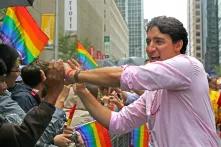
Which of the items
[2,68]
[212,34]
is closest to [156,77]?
[2,68]

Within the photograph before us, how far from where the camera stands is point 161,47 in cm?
335

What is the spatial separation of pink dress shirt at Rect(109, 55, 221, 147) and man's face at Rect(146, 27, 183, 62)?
13cm

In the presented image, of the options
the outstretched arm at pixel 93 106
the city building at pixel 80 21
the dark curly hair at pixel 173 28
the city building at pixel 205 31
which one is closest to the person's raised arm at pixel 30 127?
the outstretched arm at pixel 93 106

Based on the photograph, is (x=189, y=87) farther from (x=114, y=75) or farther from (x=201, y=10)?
(x=201, y=10)

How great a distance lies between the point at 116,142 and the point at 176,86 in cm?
342

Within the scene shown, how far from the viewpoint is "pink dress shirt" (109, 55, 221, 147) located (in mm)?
3098

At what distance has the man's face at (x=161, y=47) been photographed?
335 cm

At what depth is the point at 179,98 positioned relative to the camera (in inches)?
125

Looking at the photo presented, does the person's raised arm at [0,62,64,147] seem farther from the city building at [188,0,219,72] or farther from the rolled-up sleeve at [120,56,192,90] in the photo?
the city building at [188,0,219,72]

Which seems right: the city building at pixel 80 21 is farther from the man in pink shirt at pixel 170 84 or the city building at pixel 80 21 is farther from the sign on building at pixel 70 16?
the man in pink shirt at pixel 170 84

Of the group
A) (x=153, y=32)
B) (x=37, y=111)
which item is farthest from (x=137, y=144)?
(x=37, y=111)

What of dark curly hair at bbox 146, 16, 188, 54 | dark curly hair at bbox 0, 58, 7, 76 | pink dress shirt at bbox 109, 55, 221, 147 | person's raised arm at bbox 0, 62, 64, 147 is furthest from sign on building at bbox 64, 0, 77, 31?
person's raised arm at bbox 0, 62, 64, 147

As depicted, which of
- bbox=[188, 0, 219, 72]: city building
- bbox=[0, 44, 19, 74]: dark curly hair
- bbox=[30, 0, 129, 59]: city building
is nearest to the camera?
bbox=[0, 44, 19, 74]: dark curly hair

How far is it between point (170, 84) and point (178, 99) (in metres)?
0.13
